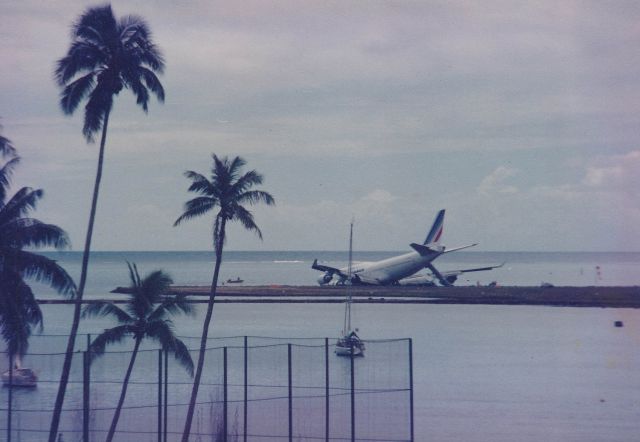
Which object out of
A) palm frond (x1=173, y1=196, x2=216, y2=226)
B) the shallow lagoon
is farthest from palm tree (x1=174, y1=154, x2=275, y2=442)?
the shallow lagoon

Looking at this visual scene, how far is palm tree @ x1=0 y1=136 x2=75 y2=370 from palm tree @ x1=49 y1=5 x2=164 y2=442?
8.58 ft

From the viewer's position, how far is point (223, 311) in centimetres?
10038

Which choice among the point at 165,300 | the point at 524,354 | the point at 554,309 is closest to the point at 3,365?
the point at 165,300

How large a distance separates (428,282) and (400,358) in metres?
73.0

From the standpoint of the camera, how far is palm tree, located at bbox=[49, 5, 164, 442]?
2955cm

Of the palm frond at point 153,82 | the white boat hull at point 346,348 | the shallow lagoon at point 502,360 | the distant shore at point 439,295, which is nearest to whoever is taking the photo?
the palm frond at point 153,82

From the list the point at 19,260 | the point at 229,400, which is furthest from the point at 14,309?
the point at 229,400

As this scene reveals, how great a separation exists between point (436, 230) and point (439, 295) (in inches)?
414

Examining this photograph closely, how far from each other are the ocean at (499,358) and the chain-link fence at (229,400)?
2.41 meters

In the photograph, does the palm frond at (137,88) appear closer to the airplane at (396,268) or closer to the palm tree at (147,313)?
the palm tree at (147,313)

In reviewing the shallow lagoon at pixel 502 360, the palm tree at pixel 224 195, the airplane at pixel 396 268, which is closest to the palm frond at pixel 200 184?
the palm tree at pixel 224 195

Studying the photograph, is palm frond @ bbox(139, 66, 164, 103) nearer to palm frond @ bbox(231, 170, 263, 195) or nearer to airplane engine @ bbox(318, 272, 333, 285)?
palm frond @ bbox(231, 170, 263, 195)

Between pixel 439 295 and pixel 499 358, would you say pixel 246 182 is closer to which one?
pixel 499 358

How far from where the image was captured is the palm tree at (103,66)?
2955 centimetres
